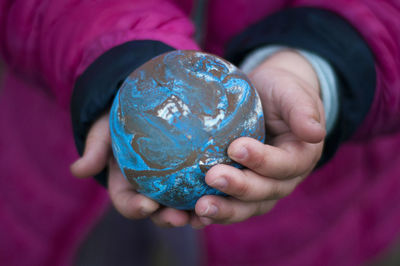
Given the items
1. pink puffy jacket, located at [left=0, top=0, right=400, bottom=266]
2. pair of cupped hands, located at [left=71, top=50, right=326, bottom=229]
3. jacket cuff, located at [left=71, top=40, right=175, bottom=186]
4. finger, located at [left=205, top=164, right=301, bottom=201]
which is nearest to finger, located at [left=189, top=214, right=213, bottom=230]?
pair of cupped hands, located at [left=71, top=50, right=326, bottom=229]

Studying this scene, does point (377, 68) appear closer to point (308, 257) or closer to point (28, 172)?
point (308, 257)

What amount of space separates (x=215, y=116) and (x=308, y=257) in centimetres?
126

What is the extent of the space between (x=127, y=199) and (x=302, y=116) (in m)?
0.63

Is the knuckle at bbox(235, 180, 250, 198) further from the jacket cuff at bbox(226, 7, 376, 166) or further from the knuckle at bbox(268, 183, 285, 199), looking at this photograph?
the jacket cuff at bbox(226, 7, 376, 166)

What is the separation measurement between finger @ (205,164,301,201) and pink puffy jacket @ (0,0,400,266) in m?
0.61

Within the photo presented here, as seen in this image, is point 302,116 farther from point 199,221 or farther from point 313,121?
point 199,221

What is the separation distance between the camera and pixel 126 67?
47.9 inches

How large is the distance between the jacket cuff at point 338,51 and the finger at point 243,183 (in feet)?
1.28

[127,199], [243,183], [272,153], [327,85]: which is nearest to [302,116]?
[272,153]

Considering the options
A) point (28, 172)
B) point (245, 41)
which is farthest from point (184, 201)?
point (28, 172)

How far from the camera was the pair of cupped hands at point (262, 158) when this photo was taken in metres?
1.04

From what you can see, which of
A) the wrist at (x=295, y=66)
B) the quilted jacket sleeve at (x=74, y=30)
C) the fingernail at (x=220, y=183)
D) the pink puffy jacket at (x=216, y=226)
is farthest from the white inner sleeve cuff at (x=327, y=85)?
the fingernail at (x=220, y=183)

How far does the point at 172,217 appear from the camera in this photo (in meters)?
1.18

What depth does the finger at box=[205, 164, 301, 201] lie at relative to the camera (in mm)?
1007
